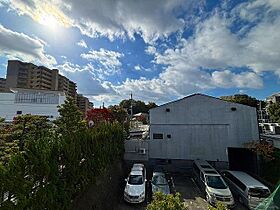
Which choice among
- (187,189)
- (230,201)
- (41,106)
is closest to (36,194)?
(230,201)

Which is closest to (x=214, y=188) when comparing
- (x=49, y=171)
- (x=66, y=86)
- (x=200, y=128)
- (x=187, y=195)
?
(x=187, y=195)

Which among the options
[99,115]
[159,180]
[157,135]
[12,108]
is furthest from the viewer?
[12,108]

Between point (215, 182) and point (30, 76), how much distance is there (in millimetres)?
71241

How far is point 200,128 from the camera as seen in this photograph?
16125mm

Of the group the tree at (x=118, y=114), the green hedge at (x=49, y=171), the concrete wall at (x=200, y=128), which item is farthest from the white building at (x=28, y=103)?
the green hedge at (x=49, y=171)

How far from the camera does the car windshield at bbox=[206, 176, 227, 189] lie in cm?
1081

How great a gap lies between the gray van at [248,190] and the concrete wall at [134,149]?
7634 millimetres

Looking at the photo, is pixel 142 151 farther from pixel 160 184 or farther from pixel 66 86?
pixel 66 86

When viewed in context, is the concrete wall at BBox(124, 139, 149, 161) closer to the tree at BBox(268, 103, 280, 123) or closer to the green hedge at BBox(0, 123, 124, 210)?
the green hedge at BBox(0, 123, 124, 210)

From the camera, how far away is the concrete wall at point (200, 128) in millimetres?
15289

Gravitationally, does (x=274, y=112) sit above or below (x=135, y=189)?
above

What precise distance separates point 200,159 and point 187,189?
11.6ft

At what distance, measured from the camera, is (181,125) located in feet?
54.2

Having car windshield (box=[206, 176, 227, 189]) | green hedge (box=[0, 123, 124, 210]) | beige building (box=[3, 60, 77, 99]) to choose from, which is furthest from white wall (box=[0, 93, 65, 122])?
car windshield (box=[206, 176, 227, 189])
